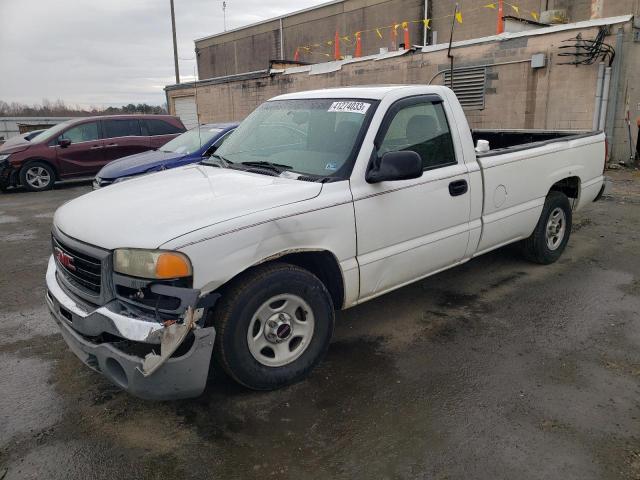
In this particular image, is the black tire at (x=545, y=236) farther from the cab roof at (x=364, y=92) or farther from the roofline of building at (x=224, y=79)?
the roofline of building at (x=224, y=79)

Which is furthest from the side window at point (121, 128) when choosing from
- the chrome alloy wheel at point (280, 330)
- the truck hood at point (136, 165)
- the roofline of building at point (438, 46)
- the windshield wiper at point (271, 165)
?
the chrome alloy wheel at point (280, 330)

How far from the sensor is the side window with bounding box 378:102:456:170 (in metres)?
3.76

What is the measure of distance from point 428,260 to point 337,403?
4.61 feet

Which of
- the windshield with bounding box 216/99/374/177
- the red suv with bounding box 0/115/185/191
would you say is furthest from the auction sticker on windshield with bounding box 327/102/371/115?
the red suv with bounding box 0/115/185/191

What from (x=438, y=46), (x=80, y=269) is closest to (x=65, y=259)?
(x=80, y=269)

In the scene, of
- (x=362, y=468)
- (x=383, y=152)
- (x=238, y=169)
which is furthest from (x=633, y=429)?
(x=238, y=169)

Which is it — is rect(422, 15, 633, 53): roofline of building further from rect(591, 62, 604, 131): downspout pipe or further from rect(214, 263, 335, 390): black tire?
rect(214, 263, 335, 390): black tire

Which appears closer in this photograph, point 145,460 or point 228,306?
point 145,460

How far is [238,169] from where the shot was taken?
382 cm

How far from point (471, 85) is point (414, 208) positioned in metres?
10.6

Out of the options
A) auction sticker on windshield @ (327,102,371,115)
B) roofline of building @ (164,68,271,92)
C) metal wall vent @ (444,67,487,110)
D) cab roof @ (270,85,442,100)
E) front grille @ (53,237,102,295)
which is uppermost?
roofline of building @ (164,68,271,92)

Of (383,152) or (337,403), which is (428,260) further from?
(337,403)

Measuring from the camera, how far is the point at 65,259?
3152 millimetres

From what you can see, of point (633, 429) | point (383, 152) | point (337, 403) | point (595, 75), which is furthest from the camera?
point (595, 75)
